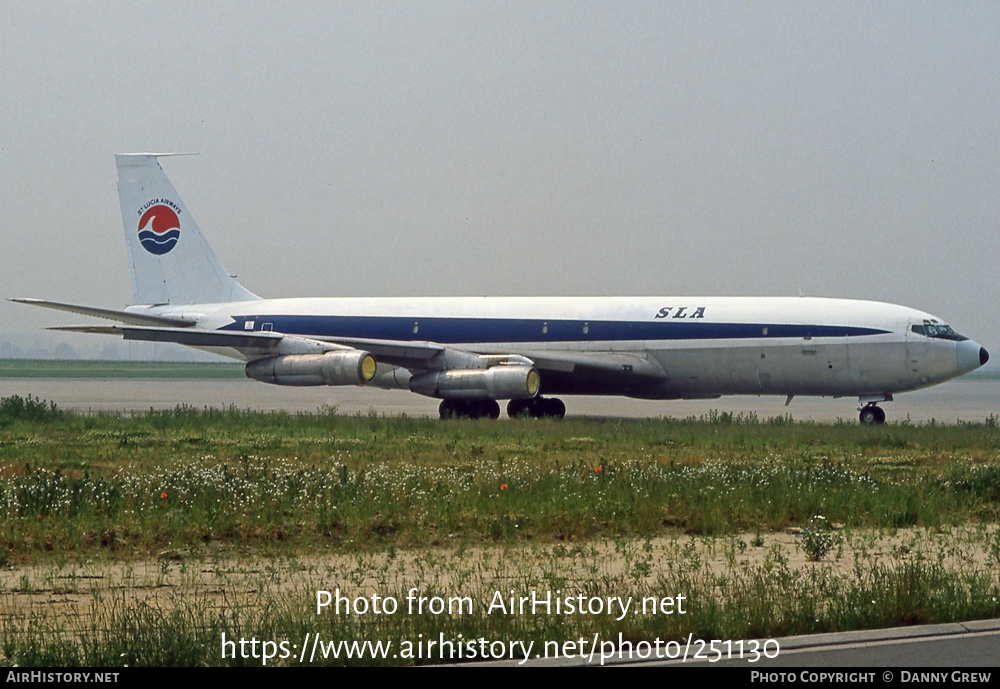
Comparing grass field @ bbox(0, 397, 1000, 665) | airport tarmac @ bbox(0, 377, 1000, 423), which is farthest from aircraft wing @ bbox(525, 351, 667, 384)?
grass field @ bbox(0, 397, 1000, 665)

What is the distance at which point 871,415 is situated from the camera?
1163 inches

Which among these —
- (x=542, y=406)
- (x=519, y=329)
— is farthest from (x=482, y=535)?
(x=542, y=406)

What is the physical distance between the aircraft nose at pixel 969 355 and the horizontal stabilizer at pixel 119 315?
20.9 metres

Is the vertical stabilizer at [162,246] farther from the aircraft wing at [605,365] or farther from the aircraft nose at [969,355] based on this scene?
the aircraft nose at [969,355]

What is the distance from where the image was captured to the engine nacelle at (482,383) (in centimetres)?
3002

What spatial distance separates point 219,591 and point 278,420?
61.7ft

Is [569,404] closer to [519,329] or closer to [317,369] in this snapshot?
[519,329]

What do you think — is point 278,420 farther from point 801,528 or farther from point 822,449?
point 801,528

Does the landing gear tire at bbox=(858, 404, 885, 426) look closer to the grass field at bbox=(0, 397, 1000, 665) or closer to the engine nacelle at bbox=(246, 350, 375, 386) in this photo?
the grass field at bbox=(0, 397, 1000, 665)

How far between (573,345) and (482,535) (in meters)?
19.3

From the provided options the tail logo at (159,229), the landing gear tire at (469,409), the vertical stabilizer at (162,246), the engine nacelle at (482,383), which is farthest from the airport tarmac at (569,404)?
the tail logo at (159,229)
